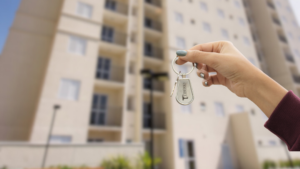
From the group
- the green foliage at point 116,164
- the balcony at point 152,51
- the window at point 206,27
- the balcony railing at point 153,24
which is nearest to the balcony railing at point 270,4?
the window at point 206,27

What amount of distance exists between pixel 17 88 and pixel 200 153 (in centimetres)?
891

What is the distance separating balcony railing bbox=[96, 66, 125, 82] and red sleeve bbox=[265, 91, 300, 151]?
852cm

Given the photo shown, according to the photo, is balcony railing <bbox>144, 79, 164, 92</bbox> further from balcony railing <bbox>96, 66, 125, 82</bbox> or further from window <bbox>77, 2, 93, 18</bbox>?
window <bbox>77, 2, 93, 18</bbox>

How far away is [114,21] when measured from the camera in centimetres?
1031

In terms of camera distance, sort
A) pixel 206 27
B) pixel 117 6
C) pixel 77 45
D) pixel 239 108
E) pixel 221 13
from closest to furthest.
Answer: pixel 77 45 → pixel 239 108 → pixel 117 6 → pixel 206 27 → pixel 221 13

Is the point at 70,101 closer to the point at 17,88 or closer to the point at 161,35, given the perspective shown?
the point at 17,88

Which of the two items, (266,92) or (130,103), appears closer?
(266,92)

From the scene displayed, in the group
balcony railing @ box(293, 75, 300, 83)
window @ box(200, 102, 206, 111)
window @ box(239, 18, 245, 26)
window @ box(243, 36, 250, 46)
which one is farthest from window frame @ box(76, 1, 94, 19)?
balcony railing @ box(293, 75, 300, 83)

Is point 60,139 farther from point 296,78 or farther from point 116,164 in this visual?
point 296,78

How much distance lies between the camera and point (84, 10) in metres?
8.50

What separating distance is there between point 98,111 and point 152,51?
5309 millimetres

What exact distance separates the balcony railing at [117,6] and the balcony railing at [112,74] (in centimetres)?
387

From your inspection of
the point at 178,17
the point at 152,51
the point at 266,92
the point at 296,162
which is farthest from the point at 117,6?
the point at 296,162

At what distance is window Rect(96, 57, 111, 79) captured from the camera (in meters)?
8.87
